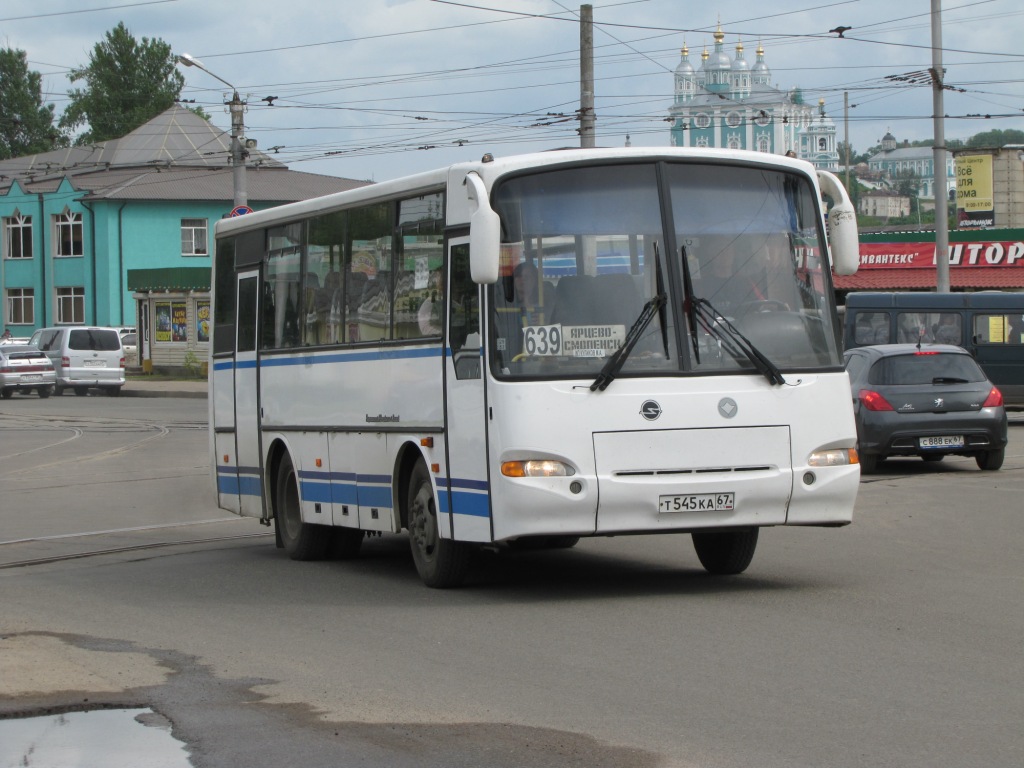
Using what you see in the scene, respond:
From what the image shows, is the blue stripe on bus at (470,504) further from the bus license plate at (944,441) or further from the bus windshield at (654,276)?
the bus license plate at (944,441)

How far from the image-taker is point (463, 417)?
10094 millimetres

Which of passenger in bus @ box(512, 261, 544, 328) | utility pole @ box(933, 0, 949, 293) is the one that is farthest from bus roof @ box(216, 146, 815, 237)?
utility pole @ box(933, 0, 949, 293)

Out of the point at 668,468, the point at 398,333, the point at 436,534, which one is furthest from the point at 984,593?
the point at 398,333

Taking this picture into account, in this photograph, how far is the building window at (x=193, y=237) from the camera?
7494cm

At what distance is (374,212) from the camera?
1160 cm

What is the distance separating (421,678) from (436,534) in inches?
123

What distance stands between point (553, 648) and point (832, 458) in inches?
106

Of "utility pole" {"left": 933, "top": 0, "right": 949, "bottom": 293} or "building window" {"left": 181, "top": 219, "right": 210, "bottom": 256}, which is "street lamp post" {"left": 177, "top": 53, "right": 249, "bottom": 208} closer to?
"utility pole" {"left": 933, "top": 0, "right": 949, "bottom": 293}

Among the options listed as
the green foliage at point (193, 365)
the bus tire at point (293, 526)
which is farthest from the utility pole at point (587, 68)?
the green foliage at point (193, 365)

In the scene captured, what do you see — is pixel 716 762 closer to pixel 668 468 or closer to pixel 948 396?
pixel 668 468

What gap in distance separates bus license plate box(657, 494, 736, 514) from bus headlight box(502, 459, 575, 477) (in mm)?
582

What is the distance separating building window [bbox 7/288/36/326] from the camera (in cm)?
7919

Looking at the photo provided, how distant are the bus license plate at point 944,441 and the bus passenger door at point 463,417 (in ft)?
35.7

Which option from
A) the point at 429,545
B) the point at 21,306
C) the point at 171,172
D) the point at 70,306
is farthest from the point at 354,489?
the point at 21,306
